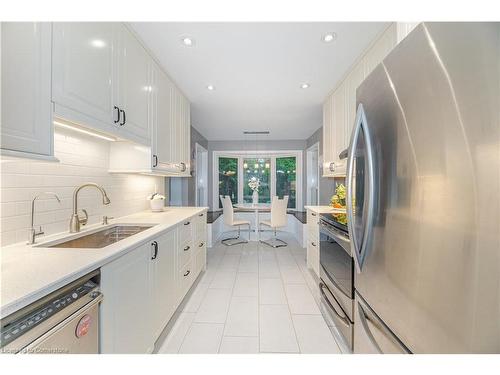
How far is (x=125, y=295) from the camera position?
1.14 meters

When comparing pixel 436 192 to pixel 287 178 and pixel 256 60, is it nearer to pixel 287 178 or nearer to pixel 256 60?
pixel 256 60

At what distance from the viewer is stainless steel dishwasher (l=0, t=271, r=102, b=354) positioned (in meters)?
0.63

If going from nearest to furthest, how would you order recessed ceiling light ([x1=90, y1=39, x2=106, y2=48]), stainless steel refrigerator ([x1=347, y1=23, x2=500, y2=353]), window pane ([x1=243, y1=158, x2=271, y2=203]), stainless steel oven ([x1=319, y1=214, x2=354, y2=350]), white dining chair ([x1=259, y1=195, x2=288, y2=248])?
stainless steel refrigerator ([x1=347, y1=23, x2=500, y2=353]) → recessed ceiling light ([x1=90, y1=39, x2=106, y2=48]) → stainless steel oven ([x1=319, y1=214, x2=354, y2=350]) → white dining chair ([x1=259, y1=195, x2=288, y2=248]) → window pane ([x1=243, y1=158, x2=271, y2=203])

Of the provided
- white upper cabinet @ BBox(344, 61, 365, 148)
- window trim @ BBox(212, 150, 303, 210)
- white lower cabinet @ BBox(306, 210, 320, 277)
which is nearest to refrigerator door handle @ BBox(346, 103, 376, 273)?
white upper cabinet @ BBox(344, 61, 365, 148)

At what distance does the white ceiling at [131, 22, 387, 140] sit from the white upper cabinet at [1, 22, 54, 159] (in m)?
0.91

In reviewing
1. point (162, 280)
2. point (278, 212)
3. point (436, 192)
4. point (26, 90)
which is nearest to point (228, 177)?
point (278, 212)

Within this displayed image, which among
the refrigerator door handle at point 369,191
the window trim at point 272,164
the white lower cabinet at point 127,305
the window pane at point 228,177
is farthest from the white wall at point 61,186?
the window pane at point 228,177

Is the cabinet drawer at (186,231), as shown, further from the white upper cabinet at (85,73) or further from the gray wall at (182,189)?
the gray wall at (182,189)

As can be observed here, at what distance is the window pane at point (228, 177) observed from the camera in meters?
5.79

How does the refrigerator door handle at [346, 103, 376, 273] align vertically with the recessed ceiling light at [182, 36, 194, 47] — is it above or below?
below

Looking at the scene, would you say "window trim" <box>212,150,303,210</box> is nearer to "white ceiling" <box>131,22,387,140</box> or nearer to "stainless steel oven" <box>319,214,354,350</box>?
"white ceiling" <box>131,22,387,140</box>

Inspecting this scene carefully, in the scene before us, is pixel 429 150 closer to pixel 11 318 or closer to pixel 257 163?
pixel 11 318

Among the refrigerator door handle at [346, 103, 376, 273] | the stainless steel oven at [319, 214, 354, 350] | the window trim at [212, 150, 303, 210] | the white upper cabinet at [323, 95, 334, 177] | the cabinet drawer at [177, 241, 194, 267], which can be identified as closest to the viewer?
the refrigerator door handle at [346, 103, 376, 273]

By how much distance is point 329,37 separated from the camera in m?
1.72
